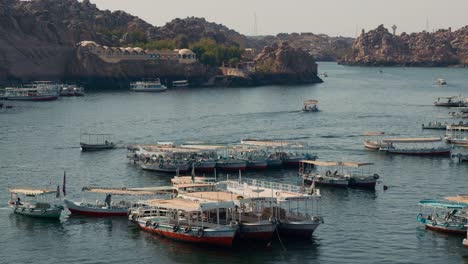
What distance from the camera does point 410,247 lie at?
4741cm

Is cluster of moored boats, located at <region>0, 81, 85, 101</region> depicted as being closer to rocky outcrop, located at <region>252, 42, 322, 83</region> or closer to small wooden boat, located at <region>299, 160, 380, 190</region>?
rocky outcrop, located at <region>252, 42, 322, 83</region>

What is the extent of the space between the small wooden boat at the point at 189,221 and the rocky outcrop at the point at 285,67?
141 meters

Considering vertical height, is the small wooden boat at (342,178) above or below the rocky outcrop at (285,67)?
below

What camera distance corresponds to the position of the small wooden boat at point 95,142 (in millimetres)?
82875

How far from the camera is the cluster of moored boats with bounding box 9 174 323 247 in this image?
155ft

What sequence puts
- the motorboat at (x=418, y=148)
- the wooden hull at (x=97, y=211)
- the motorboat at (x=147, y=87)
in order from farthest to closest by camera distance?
the motorboat at (x=147, y=87), the motorboat at (x=418, y=148), the wooden hull at (x=97, y=211)

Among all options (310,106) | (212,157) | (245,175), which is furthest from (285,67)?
(245,175)

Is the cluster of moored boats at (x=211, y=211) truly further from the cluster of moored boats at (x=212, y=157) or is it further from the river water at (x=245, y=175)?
the cluster of moored boats at (x=212, y=157)

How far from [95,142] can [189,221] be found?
135 feet

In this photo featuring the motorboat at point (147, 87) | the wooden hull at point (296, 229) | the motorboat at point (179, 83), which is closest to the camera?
the wooden hull at point (296, 229)

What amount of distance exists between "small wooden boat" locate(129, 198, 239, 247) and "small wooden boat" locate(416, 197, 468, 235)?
35.2ft

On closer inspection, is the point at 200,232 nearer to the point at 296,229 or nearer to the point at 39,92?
the point at 296,229

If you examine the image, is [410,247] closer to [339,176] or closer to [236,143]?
[339,176]

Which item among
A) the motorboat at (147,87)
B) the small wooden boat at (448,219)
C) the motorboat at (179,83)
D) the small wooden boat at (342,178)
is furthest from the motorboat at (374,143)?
the motorboat at (179,83)
